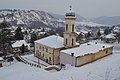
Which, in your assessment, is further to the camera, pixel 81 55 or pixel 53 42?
pixel 53 42

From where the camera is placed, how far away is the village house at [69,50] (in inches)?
1094

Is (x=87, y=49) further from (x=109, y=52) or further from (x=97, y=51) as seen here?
(x=109, y=52)

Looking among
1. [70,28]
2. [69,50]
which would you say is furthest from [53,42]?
[69,50]

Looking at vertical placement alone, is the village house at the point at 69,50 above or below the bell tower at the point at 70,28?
below

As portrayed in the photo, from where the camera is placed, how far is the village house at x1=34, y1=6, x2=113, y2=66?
27.8 m

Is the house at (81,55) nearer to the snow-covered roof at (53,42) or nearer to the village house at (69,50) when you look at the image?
the village house at (69,50)

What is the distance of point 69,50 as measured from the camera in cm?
2920

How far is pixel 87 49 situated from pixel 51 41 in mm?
7549

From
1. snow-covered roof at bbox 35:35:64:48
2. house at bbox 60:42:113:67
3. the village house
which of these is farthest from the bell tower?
house at bbox 60:42:113:67

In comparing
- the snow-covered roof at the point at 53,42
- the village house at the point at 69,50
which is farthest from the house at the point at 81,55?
the snow-covered roof at the point at 53,42

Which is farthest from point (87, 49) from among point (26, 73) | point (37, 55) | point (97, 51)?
point (26, 73)

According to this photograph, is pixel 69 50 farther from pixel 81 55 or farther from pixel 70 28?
pixel 70 28

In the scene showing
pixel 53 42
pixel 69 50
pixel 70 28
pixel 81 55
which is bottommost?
pixel 81 55

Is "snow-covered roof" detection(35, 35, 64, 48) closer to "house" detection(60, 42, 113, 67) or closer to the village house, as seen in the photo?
the village house
